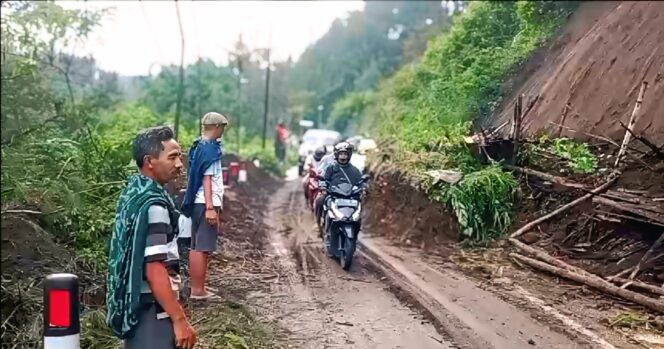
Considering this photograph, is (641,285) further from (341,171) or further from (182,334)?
(182,334)

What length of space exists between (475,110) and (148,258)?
806cm

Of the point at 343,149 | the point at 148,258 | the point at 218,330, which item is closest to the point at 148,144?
the point at 148,258

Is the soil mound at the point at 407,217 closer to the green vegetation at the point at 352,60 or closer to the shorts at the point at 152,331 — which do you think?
the shorts at the point at 152,331

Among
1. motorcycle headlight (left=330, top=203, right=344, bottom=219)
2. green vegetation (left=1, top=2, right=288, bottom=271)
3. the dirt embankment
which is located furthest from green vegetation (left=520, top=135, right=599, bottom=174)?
green vegetation (left=1, top=2, right=288, bottom=271)

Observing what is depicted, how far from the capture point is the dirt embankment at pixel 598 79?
7996 mm

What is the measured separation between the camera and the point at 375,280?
8.03 m

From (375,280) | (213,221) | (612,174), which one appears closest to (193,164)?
(213,221)

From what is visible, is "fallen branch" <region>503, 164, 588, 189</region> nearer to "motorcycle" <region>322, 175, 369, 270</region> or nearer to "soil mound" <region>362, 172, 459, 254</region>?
"soil mound" <region>362, 172, 459, 254</region>

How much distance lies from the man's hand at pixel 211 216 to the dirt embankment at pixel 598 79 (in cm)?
398

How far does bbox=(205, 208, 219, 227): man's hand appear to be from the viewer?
6191 millimetres

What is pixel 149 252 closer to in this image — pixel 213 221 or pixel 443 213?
pixel 213 221

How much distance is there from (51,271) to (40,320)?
2.16ft

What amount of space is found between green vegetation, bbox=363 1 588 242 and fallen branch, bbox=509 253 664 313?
Result: 1430 millimetres

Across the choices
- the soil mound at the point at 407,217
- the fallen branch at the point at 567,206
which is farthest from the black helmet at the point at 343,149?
the fallen branch at the point at 567,206
